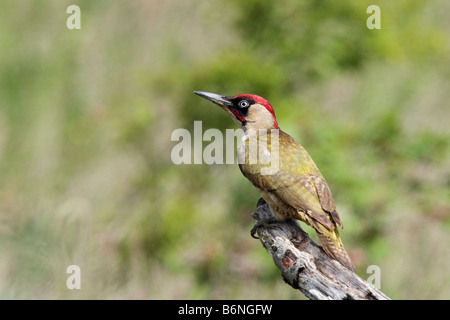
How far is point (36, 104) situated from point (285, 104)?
2693mm

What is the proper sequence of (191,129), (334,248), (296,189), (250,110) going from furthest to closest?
1. (191,129)
2. (250,110)
3. (296,189)
4. (334,248)

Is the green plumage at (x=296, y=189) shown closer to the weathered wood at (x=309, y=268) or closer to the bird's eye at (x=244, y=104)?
the weathered wood at (x=309, y=268)

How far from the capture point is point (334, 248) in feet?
9.79

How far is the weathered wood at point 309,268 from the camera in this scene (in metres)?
2.64

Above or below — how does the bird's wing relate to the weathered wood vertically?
above

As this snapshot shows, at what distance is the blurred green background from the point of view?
5.50 metres

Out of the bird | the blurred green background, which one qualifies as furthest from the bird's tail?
the blurred green background

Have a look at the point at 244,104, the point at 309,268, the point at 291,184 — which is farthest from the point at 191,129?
the point at 309,268

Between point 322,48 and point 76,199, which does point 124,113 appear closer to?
point 76,199

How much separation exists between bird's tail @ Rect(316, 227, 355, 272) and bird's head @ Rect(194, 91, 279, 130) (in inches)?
36.6

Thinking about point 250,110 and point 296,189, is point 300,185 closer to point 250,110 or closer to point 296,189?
point 296,189

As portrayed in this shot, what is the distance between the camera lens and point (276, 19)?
6340 mm

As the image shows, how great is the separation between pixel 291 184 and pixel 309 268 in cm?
60

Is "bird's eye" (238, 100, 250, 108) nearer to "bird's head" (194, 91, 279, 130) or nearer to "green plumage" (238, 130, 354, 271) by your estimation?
"bird's head" (194, 91, 279, 130)
